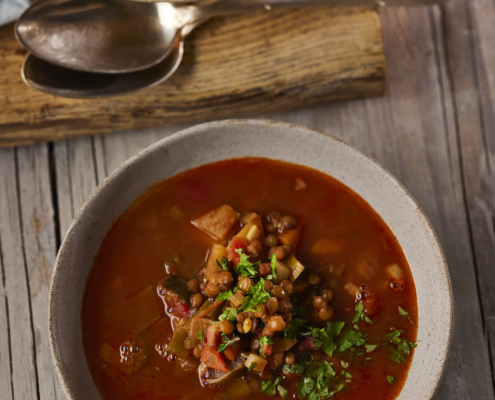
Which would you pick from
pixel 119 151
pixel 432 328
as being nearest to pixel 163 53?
pixel 119 151

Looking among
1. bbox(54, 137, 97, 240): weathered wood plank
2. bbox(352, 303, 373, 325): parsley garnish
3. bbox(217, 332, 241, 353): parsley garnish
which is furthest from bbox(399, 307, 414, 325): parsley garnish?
bbox(54, 137, 97, 240): weathered wood plank

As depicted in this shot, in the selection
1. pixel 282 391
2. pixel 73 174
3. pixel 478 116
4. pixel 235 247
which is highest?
pixel 478 116

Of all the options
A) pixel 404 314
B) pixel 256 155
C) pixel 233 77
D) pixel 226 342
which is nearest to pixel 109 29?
pixel 233 77

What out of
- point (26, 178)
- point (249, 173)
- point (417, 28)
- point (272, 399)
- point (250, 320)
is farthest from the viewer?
point (417, 28)

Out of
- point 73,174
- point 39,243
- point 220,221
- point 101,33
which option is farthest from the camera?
point 73,174

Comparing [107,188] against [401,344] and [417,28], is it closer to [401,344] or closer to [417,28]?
[401,344]

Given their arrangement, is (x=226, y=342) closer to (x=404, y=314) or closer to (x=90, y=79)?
(x=404, y=314)

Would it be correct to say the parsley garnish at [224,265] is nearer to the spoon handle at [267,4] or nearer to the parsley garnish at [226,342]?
the parsley garnish at [226,342]
